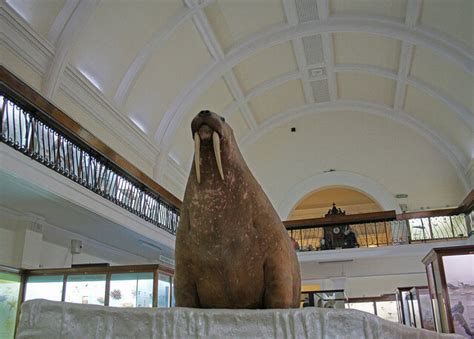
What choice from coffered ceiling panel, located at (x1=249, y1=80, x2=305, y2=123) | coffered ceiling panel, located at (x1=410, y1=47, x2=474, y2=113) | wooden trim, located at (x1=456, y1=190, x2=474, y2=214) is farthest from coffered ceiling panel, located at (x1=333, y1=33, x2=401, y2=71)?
wooden trim, located at (x1=456, y1=190, x2=474, y2=214)

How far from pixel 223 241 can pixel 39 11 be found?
324 inches

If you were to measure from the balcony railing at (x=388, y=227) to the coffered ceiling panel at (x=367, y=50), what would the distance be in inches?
196

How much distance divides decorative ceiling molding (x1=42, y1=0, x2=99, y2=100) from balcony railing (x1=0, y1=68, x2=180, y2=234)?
147 centimetres

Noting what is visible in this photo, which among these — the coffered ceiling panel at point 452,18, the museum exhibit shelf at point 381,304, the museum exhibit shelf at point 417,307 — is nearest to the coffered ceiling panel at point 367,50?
the coffered ceiling panel at point 452,18

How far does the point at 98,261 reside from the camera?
12.2 meters

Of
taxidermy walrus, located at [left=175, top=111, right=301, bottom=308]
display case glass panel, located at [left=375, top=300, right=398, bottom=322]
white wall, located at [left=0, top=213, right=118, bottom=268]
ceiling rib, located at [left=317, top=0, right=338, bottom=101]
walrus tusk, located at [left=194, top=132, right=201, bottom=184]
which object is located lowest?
taxidermy walrus, located at [left=175, top=111, right=301, bottom=308]

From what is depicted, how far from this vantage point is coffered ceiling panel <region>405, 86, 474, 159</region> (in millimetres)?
14289

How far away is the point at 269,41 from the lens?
12.9m

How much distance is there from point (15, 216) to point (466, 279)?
315 inches

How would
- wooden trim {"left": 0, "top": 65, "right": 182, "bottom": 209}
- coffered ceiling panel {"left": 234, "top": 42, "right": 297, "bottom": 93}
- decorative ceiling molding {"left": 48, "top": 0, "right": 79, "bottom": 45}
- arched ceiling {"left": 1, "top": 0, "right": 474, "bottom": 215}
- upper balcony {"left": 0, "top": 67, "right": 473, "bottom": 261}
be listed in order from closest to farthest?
wooden trim {"left": 0, "top": 65, "right": 182, "bottom": 209} < upper balcony {"left": 0, "top": 67, "right": 473, "bottom": 261} < decorative ceiling molding {"left": 48, "top": 0, "right": 79, "bottom": 45} < arched ceiling {"left": 1, "top": 0, "right": 474, "bottom": 215} < coffered ceiling panel {"left": 234, "top": 42, "right": 297, "bottom": 93}

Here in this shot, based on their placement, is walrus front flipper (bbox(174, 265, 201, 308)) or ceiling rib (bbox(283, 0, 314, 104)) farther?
ceiling rib (bbox(283, 0, 314, 104))

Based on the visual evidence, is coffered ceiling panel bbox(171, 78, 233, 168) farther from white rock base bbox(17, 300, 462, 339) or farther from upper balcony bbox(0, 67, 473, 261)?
white rock base bbox(17, 300, 462, 339)

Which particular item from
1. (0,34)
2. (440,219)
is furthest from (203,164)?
(440,219)

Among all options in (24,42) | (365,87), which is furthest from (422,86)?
(24,42)
